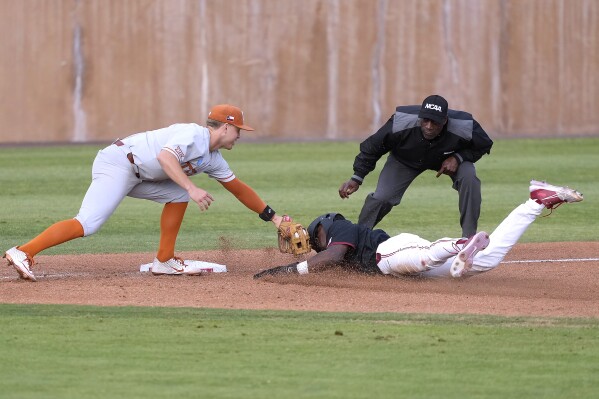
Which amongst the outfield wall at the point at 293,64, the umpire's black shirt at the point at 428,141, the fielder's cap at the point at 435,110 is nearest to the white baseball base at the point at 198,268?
the umpire's black shirt at the point at 428,141

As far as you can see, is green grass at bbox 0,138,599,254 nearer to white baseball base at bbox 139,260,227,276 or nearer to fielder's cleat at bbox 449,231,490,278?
white baseball base at bbox 139,260,227,276

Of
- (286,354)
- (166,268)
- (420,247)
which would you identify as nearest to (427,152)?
(420,247)

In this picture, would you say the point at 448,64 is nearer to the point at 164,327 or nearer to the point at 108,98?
the point at 108,98

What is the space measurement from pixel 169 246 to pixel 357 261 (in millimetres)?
1526

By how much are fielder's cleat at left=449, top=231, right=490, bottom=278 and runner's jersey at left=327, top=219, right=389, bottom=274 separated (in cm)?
80

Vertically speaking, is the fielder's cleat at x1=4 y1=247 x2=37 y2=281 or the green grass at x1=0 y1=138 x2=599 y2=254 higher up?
the fielder's cleat at x1=4 y1=247 x2=37 y2=281

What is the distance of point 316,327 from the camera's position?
7414 millimetres

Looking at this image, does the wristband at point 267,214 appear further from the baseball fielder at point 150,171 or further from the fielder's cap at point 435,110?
the fielder's cap at point 435,110

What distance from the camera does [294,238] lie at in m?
9.29

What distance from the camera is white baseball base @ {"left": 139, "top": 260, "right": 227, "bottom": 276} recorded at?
9.82 m

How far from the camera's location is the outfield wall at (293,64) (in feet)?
78.2

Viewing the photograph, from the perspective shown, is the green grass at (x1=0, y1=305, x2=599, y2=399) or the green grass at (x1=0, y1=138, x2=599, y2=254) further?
the green grass at (x1=0, y1=138, x2=599, y2=254)

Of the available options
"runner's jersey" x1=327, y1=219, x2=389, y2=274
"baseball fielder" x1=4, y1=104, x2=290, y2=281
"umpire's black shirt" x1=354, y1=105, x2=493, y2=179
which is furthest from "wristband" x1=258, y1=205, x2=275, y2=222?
"umpire's black shirt" x1=354, y1=105, x2=493, y2=179

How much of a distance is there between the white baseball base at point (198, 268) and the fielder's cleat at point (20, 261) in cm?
119
